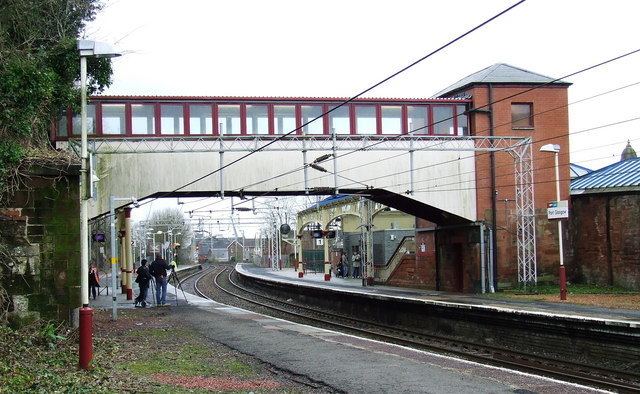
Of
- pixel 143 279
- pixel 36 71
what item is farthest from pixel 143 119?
pixel 36 71

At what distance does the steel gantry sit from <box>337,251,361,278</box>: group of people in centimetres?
1834

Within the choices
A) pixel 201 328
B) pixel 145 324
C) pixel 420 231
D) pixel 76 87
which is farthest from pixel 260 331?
pixel 420 231

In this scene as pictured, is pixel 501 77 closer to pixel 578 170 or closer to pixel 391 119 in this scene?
pixel 391 119

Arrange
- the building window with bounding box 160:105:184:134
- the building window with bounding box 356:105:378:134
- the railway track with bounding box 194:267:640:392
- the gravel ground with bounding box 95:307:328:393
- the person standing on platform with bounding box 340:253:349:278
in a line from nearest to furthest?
the gravel ground with bounding box 95:307:328:393 < the railway track with bounding box 194:267:640:392 < the building window with bounding box 160:105:184:134 < the building window with bounding box 356:105:378:134 < the person standing on platform with bounding box 340:253:349:278

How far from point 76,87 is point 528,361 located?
52.9 ft

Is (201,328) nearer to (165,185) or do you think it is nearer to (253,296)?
(165,185)

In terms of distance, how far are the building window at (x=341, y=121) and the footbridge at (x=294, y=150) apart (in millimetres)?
40

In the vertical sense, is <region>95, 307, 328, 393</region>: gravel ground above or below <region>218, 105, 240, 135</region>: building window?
below

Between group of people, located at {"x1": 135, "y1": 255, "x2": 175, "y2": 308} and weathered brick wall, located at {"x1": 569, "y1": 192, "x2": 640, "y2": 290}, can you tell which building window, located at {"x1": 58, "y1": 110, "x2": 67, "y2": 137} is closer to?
group of people, located at {"x1": 135, "y1": 255, "x2": 175, "y2": 308}

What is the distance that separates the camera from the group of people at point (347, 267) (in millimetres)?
47031

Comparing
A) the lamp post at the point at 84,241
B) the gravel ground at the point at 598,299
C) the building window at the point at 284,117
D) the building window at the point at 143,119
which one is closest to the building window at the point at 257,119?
the building window at the point at 284,117

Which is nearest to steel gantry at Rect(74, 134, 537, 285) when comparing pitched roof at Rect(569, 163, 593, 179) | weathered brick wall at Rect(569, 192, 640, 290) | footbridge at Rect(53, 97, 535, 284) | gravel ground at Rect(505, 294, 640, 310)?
footbridge at Rect(53, 97, 535, 284)

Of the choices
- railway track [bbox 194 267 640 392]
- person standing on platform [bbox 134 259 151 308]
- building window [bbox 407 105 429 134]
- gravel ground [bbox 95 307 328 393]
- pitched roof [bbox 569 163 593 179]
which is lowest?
railway track [bbox 194 267 640 392]

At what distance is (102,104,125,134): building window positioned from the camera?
27055 mm
